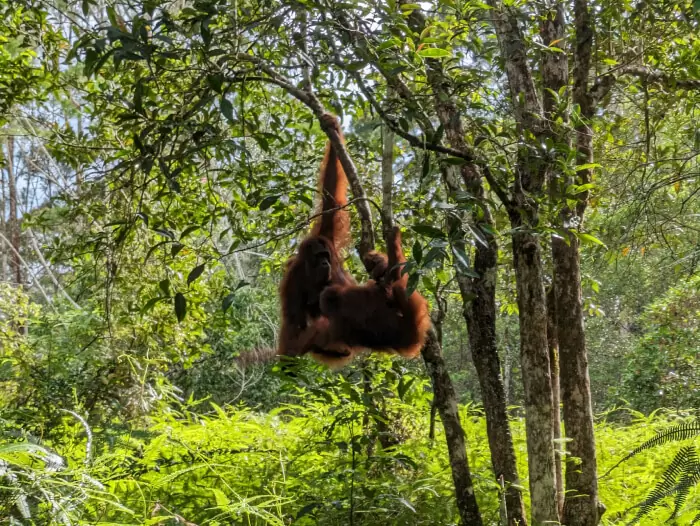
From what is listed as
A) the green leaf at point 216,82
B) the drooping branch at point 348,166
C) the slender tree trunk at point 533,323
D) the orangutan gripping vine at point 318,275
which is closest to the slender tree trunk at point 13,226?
the orangutan gripping vine at point 318,275

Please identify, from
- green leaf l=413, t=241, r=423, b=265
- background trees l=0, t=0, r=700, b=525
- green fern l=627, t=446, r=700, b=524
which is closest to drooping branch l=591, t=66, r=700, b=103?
background trees l=0, t=0, r=700, b=525

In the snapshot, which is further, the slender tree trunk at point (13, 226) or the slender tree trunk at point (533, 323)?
the slender tree trunk at point (13, 226)

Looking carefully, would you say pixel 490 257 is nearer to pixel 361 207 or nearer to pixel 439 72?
pixel 361 207

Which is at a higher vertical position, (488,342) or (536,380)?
(488,342)

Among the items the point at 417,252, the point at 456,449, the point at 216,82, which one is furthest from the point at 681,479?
the point at 216,82

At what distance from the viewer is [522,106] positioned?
9.86 ft

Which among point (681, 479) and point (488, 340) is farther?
point (488, 340)

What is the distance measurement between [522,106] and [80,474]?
7.70 ft

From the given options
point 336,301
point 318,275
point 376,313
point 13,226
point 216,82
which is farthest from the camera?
point 13,226

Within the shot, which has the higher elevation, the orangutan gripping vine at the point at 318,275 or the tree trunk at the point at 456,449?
the orangutan gripping vine at the point at 318,275

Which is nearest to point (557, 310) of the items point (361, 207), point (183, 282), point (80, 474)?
point (361, 207)

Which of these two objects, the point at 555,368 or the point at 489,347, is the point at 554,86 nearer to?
the point at 489,347

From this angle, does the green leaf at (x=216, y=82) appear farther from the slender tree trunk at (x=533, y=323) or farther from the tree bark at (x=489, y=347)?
the slender tree trunk at (x=533, y=323)

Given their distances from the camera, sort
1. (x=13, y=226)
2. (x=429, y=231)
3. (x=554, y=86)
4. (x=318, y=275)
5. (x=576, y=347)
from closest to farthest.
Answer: (x=429, y=231) < (x=554, y=86) < (x=576, y=347) < (x=318, y=275) < (x=13, y=226)
